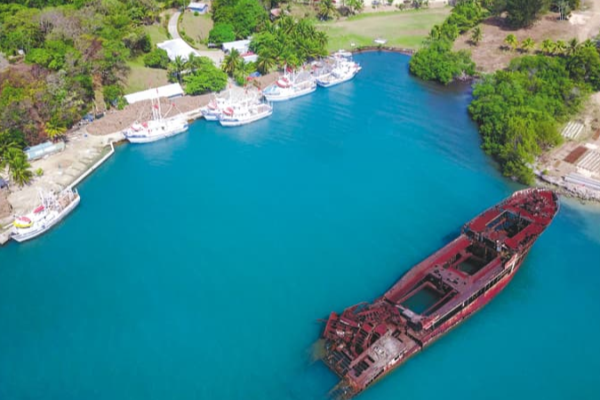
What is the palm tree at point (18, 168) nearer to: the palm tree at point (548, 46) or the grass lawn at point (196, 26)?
the grass lawn at point (196, 26)

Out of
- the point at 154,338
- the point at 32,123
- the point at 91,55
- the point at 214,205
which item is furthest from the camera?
the point at 91,55

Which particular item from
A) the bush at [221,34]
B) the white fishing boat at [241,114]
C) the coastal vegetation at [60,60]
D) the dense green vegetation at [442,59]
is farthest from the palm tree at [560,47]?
the coastal vegetation at [60,60]

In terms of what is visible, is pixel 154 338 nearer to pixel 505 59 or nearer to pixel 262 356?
pixel 262 356

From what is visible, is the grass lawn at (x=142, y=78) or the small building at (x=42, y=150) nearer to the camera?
the small building at (x=42, y=150)

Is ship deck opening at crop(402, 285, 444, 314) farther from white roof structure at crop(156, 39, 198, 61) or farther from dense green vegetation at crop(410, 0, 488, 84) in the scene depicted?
white roof structure at crop(156, 39, 198, 61)

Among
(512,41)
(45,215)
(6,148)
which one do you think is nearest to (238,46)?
(6,148)

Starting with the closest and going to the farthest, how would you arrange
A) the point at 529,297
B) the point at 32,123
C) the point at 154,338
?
the point at 154,338 → the point at 529,297 → the point at 32,123

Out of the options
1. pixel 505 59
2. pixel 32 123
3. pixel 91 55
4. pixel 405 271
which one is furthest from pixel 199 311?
A: pixel 505 59
